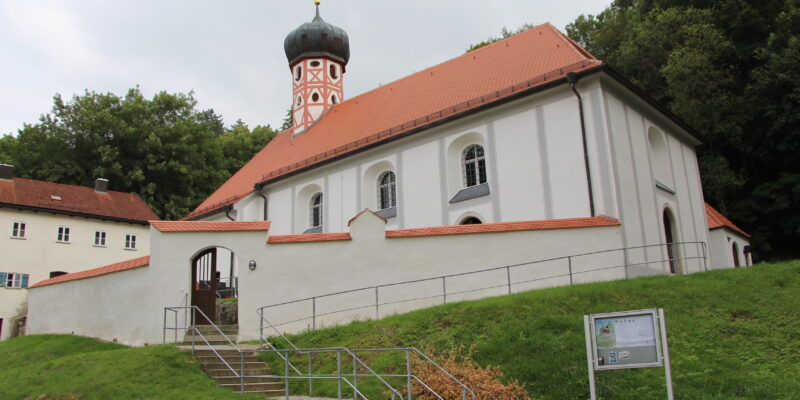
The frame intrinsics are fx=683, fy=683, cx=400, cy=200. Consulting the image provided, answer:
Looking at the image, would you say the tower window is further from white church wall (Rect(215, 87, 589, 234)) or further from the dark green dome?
white church wall (Rect(215, 87, 589, 234))

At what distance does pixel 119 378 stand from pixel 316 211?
47.6 ft

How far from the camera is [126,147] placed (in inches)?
1443

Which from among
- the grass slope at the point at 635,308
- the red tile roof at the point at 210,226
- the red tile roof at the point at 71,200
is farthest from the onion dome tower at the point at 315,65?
the grass slope at the point at 635,308

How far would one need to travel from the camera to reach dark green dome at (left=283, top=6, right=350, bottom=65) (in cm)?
3173

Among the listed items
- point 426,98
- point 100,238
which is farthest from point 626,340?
point 100,238

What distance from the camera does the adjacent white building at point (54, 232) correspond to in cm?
2584

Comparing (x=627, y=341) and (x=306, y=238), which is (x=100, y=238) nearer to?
(x=306, y=238)

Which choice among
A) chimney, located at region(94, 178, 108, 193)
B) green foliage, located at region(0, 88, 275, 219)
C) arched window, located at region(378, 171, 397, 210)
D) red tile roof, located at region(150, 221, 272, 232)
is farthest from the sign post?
green foliage, located at region(0, 88, 275, 219)

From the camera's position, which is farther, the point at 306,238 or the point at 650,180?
the point at 650,180

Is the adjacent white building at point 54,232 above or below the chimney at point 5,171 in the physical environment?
below

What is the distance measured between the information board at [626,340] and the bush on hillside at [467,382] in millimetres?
1548

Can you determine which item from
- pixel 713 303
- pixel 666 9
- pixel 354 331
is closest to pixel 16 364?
pixel 354 331

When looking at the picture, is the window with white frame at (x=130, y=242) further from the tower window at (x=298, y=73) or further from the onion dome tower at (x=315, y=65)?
the tower window at (x=298, y=73)

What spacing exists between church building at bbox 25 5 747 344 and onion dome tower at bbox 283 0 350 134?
624 centimetres
